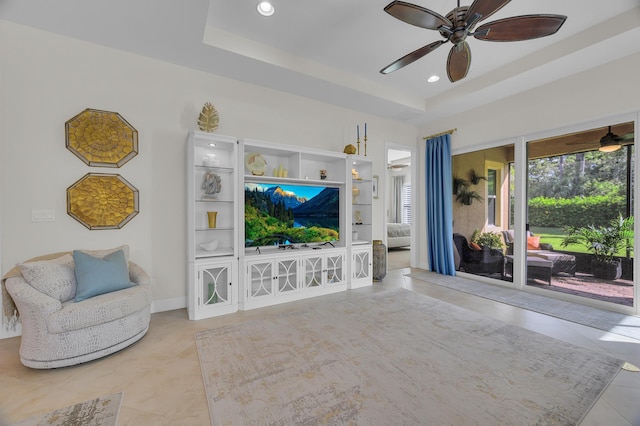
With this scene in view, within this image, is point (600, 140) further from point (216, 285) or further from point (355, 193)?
point (216, 285)

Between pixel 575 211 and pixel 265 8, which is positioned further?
pixel 575 211

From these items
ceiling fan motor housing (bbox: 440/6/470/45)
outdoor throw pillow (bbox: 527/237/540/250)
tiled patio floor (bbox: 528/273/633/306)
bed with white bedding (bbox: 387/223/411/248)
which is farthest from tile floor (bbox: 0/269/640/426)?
bed with white bedding (bbox: 387/223/411/248)

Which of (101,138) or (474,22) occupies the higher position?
(474,22)

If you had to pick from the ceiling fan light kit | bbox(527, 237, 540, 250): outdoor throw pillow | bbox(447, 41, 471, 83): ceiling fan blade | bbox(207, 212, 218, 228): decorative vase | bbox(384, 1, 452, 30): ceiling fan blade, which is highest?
bbox(384, 1, 452, 30): ceiling fan blade

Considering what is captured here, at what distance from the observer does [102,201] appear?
2.95 meters

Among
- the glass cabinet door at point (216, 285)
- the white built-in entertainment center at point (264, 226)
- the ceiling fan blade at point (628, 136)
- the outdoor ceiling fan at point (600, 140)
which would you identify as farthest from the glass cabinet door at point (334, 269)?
the ceiling fan blade at point (628, 136)

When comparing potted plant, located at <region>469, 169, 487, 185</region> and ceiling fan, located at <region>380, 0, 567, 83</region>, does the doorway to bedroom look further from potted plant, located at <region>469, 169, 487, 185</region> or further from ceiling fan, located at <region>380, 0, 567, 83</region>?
ceiling fan, located at <region>380, 0, 567, 83</region>

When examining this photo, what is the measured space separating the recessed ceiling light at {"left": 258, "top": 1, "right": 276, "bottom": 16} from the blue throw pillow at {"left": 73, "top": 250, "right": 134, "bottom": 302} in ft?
8.99

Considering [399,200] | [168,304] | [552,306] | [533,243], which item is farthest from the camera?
[399,200]

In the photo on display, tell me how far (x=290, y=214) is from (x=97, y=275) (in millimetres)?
2214

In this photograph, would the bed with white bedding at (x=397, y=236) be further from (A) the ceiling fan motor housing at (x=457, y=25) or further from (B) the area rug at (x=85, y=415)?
(B) the area rug at (x=85, y=415)

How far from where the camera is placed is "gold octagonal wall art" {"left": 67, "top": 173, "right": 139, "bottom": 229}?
284 cm

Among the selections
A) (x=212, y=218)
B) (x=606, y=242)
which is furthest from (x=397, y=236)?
(x=212, y=218)

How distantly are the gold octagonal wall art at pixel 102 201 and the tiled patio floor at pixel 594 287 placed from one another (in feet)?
18.0
